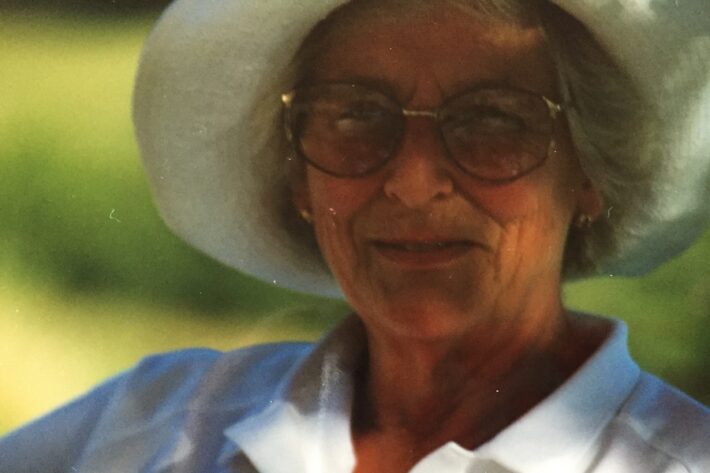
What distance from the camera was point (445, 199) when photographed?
25.4 inches

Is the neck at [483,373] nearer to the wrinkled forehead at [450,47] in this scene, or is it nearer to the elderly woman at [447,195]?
the elderly woman at [447,195]

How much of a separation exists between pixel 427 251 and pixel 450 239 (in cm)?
2

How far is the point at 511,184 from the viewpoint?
65 centimetres

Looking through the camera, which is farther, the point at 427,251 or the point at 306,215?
the point at 306,215

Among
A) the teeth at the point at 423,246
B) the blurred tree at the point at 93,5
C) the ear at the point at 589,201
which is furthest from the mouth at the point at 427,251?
the blurred tree at the point at 93,5

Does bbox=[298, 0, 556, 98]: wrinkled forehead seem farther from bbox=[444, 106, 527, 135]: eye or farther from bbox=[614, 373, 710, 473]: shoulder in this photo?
bbox=[614, 373, 710, 473]: shoulder

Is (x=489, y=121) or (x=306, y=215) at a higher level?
(x=489, y=121)

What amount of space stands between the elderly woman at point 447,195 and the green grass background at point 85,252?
0.02 meters

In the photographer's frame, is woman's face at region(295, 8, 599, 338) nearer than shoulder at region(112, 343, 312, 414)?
Yes

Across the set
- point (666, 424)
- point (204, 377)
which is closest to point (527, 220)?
point (666, 424)

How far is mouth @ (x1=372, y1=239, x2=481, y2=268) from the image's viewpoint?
25.8 inches

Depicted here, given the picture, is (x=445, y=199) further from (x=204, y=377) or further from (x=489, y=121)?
(x=204, y=377)

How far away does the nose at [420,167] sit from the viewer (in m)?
0.64

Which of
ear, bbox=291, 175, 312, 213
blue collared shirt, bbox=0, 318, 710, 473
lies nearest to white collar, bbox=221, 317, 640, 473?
blue collared shirt, bbox=0, 318, 710, 473
